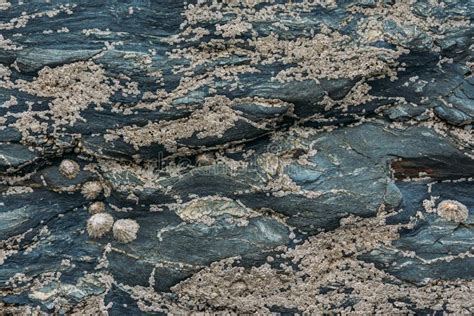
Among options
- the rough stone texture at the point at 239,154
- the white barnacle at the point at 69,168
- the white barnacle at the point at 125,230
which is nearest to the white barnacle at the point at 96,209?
the rough stone texture at the point at 239,154

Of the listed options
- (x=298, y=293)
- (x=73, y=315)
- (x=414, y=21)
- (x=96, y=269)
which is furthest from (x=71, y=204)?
(x=414, y=21)

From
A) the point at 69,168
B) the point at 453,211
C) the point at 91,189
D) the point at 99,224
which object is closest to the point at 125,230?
the point at 99,224

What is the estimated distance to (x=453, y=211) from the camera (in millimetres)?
5078

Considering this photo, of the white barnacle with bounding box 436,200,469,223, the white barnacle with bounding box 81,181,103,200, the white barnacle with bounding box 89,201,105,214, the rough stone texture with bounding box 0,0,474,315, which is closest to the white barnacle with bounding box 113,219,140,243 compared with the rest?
the rough stone texture with bounding box 0,0,474,315

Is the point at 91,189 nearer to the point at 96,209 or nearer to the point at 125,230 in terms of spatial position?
the point at 96,209

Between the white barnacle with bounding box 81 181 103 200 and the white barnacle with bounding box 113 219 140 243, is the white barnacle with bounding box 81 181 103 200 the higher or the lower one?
the higher one

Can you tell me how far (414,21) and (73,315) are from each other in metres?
4.39

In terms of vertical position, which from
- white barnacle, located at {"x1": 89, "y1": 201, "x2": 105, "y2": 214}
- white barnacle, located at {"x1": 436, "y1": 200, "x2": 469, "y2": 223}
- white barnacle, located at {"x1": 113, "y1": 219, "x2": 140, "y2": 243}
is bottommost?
white barnacle, located at {"x1": 113, "y1": 219, "x2": 140, "y2": 243}

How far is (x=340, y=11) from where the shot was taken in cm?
496

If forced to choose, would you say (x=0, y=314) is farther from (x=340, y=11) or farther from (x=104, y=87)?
(x=340, y=11)

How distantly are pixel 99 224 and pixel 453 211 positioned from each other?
11.6 ft

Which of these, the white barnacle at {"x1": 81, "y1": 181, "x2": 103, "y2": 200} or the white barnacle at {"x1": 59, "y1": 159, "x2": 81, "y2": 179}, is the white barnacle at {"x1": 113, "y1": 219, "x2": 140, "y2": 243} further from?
the white barnacle at {"x1": 59, "y1": 159, "x2": 81, "y2": 179}

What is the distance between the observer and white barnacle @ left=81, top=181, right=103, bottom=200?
525cm

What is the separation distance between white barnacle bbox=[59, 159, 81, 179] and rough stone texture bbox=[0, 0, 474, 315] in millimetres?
19
